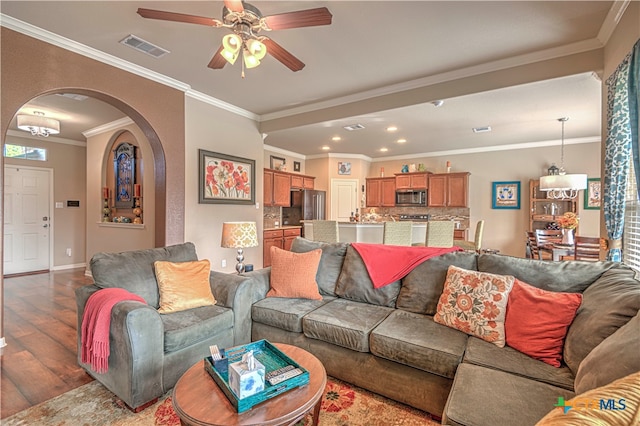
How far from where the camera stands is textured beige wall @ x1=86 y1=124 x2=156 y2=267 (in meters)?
4.44

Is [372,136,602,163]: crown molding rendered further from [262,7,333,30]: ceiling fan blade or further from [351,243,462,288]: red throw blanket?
[262,7,333,30]: ceiling fan blade

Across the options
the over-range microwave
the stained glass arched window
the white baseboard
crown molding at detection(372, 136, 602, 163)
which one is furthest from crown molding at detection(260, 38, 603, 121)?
the white baseboard

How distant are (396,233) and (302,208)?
128 inches

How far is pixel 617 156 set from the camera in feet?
7.50

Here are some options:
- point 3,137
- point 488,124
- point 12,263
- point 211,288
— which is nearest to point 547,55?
point 488,124

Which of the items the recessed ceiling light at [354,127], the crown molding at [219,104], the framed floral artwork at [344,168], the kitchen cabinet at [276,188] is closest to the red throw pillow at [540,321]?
the recessed ceiling light at [354,127]

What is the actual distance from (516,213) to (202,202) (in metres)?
6.46

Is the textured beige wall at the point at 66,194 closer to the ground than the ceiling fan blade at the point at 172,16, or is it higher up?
closer to the ground

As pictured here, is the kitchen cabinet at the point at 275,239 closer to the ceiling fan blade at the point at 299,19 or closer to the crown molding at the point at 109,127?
the crown molding at the point at 109,127

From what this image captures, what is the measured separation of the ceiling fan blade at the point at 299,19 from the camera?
1930 millimetres

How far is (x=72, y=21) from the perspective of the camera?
2.66 m

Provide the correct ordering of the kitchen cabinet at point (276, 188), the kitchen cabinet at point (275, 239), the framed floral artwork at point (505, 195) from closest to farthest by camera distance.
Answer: the kitchen cabinet at point (275, 239) → the kitchen cabinet at point (276, 188) → the framed floral artwork at point (505, 195)

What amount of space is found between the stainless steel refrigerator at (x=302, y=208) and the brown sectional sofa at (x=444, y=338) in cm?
420

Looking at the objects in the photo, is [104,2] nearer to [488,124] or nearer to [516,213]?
[488,124]
